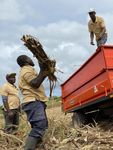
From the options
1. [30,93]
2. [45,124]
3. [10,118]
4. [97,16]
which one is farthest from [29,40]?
[97,16]

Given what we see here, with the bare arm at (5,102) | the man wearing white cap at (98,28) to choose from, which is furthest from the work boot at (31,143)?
the man wearing white cap at (98,28)

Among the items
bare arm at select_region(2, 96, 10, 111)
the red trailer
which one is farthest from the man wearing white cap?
bare arm at select_region(2, 96, 10, 111)

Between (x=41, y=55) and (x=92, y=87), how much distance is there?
2.63 metres

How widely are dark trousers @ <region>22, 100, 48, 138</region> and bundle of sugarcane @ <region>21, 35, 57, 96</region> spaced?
504 millimetres

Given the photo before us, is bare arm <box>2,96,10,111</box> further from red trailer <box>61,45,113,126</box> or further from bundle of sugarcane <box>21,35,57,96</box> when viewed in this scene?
bundle of sugarcane <box>21,35,57,96</box>

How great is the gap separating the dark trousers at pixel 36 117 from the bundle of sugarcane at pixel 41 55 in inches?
19.8

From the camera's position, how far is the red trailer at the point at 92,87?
28.8 ft

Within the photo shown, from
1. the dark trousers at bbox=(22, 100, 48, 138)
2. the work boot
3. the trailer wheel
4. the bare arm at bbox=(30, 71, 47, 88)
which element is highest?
the trailer wheel

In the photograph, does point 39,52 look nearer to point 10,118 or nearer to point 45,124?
point 45,124

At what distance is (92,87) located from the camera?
9.69 metres

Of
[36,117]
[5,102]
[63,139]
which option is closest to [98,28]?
[5,102]

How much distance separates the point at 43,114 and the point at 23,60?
3.26 ft

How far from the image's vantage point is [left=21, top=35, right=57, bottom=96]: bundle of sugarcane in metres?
7.25

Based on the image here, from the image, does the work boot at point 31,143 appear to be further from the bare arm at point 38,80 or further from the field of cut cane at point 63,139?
the bare arm at point 38,80
